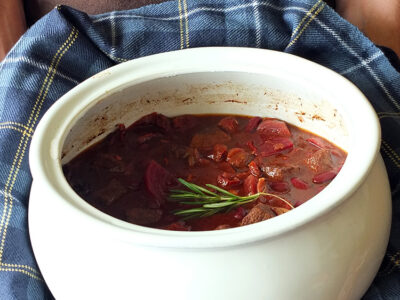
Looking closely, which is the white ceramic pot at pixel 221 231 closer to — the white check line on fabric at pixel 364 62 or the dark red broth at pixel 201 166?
the dark red broth at pixel 201 166

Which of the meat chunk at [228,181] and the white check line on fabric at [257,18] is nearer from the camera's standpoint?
the meat chunk at [228,181]

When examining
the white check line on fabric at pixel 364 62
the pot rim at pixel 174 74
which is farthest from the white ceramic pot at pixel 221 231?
the white check line on fabric at pixel 364 62

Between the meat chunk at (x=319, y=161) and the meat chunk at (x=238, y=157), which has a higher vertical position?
the meat chunk at (x=319, y=161)

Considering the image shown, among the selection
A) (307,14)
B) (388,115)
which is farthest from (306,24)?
(388,115)

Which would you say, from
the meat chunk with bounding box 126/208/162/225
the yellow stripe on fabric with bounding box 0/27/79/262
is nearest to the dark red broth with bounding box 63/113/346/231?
the meat chunk with bounding box 126/208/162/225

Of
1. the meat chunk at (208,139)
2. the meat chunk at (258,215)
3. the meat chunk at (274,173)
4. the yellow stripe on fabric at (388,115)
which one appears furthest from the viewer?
the yellow stripe on fabric at (388,115)

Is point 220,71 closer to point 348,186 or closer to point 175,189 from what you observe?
point 175,189

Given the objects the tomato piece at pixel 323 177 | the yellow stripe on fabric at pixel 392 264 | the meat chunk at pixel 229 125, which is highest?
the tomato piece at pixel 323 177

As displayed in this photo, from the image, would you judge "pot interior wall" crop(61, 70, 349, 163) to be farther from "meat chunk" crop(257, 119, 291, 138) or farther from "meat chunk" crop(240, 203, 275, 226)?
"meat chunk" crop(240, 203, 275, 226)

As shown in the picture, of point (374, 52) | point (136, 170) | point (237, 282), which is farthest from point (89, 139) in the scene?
point (374, 52)
